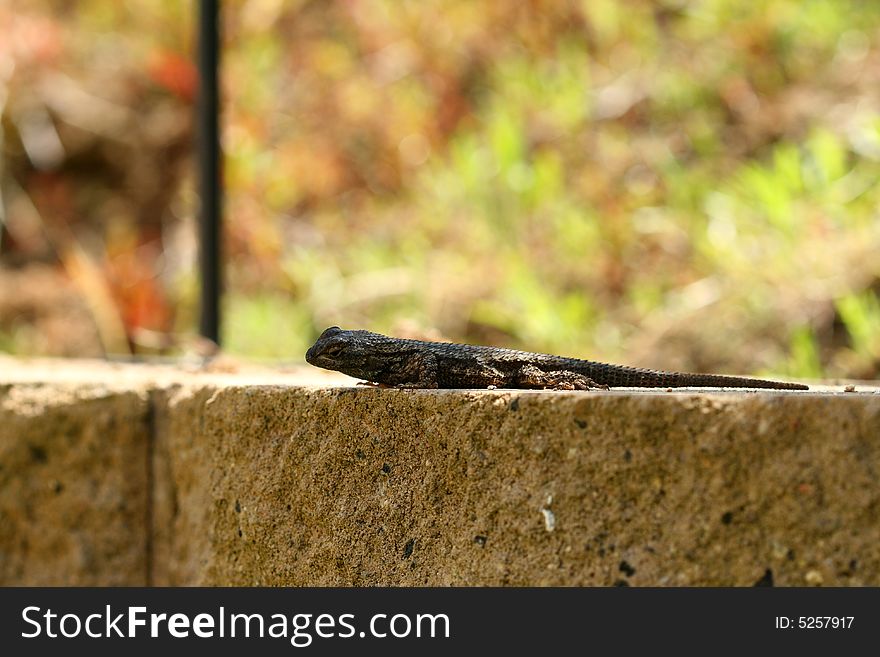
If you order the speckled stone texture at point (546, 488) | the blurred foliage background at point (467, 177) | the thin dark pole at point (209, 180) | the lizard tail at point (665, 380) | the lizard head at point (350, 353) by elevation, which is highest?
the blurred foliage background at point (467, 177)

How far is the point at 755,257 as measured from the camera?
5215 mm

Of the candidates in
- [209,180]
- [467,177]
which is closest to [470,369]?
[209,180]

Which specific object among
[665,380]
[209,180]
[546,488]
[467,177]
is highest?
[467,177]

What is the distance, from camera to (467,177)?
6.17 m

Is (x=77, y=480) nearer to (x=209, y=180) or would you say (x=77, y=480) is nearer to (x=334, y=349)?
(x=334, y=349)

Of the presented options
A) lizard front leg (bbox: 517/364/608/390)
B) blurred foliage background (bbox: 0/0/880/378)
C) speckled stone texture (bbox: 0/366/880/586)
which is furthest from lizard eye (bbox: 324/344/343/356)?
blurred foliage background (bbox: 0/0/880/378)

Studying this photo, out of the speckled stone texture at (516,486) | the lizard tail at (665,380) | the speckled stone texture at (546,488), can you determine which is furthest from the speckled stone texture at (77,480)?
the lizard tail at (665,380)

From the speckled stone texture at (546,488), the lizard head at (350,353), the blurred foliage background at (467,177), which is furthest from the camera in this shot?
the blurred foliage background at (467,177)

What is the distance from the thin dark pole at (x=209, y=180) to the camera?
14.1 feet

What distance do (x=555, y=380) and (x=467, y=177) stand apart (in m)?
3.65

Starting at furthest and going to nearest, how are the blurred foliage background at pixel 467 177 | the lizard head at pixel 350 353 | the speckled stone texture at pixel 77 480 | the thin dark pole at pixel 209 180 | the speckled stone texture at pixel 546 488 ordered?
the blurred foliage background at pixel 467 177, the thin dark pole at pixel 209 180, the speckled stone texture at pixel 77 480, the lizard head at pixel 350 353, the speckled stone texture at pixel 546 488

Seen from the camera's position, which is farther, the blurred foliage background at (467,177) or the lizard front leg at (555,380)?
the blurred foliage background at (467,177)

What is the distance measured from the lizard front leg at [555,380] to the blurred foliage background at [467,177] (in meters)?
2.17

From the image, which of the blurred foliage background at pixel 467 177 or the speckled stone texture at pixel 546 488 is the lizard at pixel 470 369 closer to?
the speckled stone texture at pixel 546 488
